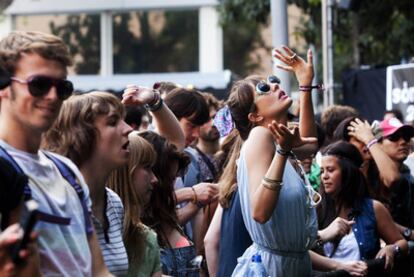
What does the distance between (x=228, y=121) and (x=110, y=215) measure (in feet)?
5.63

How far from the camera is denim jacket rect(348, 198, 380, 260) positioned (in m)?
6.82

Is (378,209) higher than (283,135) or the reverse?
the reverse

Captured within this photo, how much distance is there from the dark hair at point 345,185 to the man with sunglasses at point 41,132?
3611 mm

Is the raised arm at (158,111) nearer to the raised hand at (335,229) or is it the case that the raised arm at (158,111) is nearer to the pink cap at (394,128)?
the raised hand at (335,229)

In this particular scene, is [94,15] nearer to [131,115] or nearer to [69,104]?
[131,115]

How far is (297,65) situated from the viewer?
6207mm

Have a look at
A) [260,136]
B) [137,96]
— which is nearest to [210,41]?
[137,96]

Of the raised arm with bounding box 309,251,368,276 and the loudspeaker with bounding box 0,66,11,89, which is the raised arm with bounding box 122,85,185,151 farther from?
the loudspeaker with bounding box 0,66,11,89

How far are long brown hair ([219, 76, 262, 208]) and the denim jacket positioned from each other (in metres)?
1.32

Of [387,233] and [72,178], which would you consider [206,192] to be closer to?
[387,233]

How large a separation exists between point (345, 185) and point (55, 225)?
3.76 m

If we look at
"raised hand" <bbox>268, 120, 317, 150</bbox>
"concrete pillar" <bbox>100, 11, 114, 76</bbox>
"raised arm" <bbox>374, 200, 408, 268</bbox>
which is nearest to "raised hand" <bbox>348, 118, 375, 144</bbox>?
"raised arm" <bbox>374, 200, 408, 268</bbox>

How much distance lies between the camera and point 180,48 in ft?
108

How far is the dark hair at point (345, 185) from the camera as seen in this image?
6.91m
